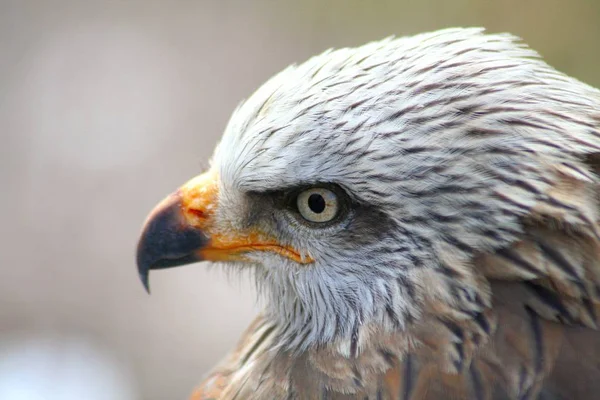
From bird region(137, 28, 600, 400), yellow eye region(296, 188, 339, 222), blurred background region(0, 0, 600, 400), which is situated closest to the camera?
bird region(137, 28, 600, 400)

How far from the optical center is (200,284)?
5.49 m

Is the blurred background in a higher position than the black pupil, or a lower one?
lower

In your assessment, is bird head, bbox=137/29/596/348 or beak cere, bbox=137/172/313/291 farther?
beak cere, bbox=137/172/313/291

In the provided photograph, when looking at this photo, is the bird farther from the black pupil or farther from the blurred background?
the blurred background

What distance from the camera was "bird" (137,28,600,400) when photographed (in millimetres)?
1970

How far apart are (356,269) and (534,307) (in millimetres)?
447

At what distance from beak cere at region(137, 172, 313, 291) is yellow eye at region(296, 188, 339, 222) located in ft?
0.48

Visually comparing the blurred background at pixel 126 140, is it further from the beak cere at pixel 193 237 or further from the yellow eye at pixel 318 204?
the yellow eye at pixel 318 204

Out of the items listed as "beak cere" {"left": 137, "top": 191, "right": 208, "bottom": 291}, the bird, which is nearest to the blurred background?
"beak cere" {"left": 137, "top": 191, "right": 208, "bottom": 291}

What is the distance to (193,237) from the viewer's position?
229 centimetres

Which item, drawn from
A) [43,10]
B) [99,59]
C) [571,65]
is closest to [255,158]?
[571,65]

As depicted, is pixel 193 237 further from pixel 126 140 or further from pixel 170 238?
pixel 126 140

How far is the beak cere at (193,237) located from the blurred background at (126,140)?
1982 mm

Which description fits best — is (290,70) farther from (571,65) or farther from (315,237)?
(571,65)
